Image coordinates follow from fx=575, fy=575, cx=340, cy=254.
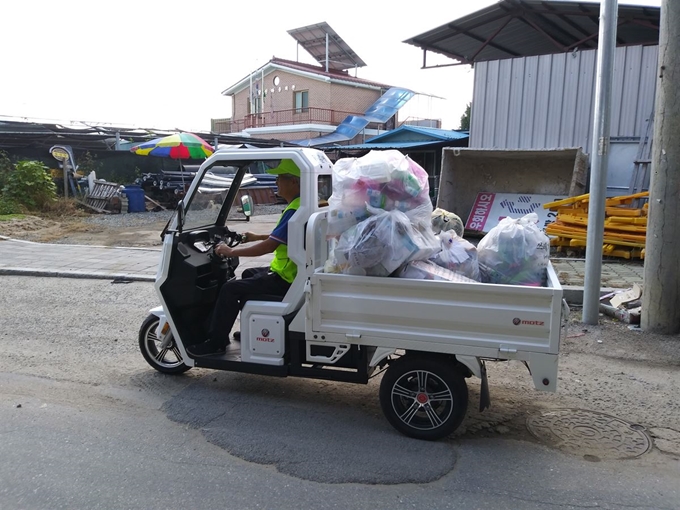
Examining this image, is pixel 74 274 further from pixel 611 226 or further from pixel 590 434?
pixel 611 226

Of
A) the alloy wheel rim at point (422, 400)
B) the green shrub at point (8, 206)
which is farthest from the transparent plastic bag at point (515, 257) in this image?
the green shrub at point (8, 206)

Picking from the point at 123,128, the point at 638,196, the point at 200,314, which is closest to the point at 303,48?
the point at 123,128

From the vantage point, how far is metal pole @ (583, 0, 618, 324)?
6.03 m

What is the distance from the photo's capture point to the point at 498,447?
3.68 m

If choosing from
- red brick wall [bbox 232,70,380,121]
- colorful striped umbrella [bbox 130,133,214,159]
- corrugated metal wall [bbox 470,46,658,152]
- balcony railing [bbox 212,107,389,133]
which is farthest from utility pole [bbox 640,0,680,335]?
red brick wall [bbox 232,70,380,121]

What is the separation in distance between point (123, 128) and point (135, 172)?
1901mm

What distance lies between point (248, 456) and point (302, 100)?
3370cm

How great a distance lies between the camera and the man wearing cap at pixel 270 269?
4.21 m

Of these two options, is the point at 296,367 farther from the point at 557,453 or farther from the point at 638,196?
the point at 638,196

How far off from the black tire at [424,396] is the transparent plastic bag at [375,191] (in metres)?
0.96

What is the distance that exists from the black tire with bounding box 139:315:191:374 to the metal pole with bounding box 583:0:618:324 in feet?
14.2

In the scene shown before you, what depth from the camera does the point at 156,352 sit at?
494cm

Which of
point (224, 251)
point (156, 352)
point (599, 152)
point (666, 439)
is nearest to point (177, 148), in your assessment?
point (156, 352)

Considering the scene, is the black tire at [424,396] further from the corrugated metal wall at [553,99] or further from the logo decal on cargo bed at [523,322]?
the corrugated metal wall at [553,99]
